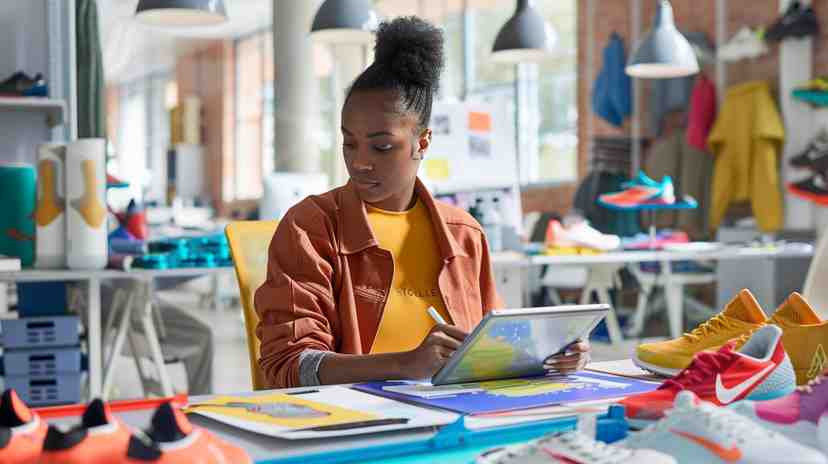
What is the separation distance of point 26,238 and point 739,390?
110 inches

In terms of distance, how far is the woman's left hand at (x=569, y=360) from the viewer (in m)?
1.47

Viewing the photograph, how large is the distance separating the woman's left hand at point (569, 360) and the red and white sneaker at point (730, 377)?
313 millimetres

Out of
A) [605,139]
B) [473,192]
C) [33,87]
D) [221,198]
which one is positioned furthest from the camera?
[221,198]

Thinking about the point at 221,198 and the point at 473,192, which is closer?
the point at 473,192

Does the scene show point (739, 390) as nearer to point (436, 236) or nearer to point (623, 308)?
point (436, 236)

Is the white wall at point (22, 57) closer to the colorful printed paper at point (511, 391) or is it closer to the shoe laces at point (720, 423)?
the colorful printed paper at point (511, 391)

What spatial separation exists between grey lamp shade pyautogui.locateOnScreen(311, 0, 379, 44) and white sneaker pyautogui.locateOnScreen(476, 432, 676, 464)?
3.95 metres

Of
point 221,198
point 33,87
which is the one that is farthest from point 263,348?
point 221,198

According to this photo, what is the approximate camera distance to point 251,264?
187 centimetres

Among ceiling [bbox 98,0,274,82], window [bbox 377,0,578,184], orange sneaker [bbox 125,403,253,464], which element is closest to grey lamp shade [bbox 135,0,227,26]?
orange sneaker [bbox 125,403,253,464]

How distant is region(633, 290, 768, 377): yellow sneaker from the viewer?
139 centimetres

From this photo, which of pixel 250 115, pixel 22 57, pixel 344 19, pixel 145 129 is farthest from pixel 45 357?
pixel 145 129

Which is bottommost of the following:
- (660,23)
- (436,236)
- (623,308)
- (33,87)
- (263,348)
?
(623,308)

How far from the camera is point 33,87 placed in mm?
3592
